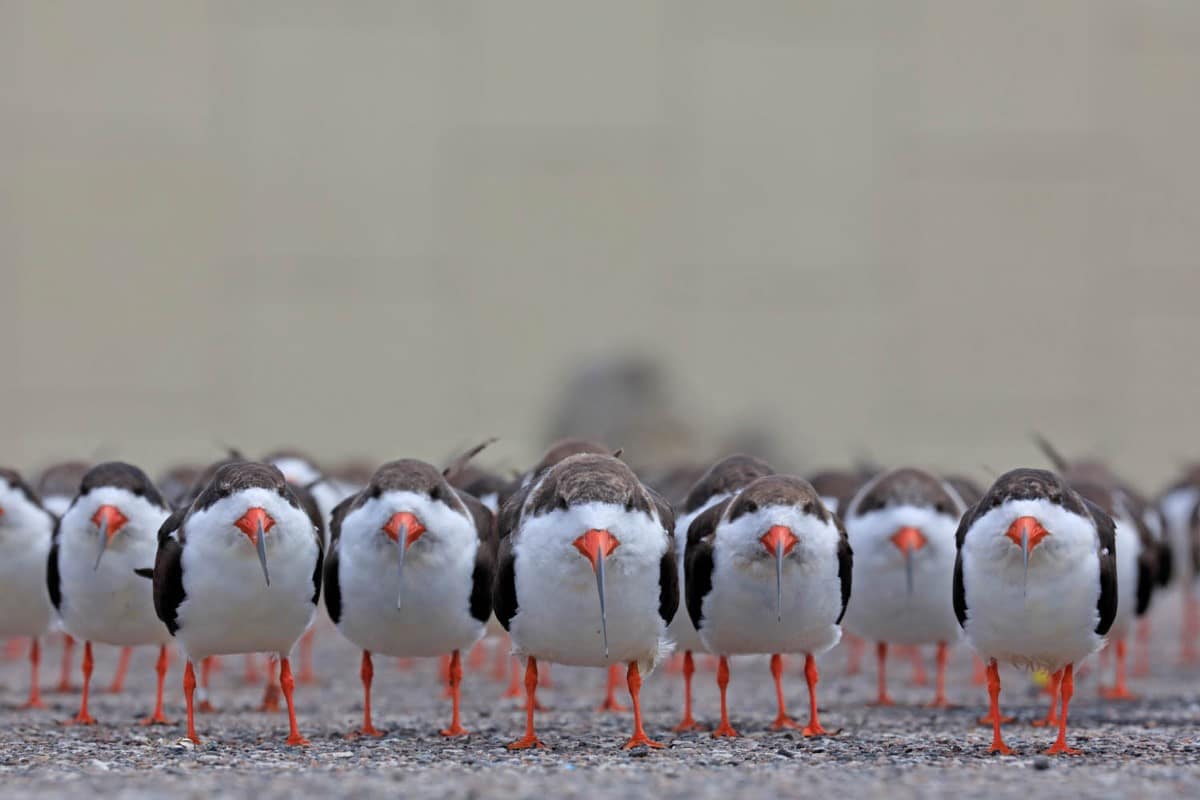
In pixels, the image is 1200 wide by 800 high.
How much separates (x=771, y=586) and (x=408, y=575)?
2146 mm

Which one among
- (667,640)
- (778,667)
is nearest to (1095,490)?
(778,667)

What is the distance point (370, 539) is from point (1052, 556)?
390 centimetres

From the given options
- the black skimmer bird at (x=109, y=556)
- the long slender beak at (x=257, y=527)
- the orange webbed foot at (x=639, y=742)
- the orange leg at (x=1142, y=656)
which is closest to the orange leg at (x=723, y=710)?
the orange webbed foot at (x=639, y=742)

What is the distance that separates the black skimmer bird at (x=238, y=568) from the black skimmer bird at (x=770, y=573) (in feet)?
7.81

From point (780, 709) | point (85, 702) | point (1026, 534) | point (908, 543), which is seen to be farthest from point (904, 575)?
point (85, 702)

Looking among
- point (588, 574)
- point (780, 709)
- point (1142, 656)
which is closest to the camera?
point (588, 574)

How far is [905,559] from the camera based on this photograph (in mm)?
12055

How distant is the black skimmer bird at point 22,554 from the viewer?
38.4ft

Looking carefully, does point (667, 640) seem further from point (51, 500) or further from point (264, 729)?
point (51, 500)

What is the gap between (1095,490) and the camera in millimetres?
12492

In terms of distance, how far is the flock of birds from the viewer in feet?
30.9

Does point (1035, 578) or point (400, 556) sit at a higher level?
point (400, 556)

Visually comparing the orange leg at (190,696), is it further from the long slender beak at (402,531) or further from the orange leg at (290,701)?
the long slender beak at (402,531)

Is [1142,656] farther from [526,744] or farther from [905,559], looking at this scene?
[526,744]
